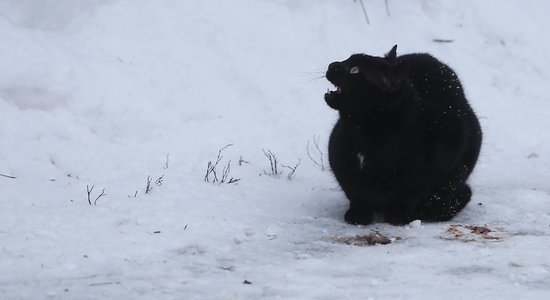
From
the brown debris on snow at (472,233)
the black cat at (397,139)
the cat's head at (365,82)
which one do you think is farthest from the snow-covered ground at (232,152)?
the cat's head at (365,82)

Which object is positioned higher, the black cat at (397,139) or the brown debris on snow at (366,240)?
the black cat at (397,139)

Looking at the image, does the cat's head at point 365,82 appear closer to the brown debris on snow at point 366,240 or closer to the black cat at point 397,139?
the black cat at point 397,139

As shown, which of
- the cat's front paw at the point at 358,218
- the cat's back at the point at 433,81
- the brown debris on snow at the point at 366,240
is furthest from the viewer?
the cat's back at the point at 433,81

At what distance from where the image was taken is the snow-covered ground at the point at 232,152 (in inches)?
163

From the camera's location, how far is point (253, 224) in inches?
204

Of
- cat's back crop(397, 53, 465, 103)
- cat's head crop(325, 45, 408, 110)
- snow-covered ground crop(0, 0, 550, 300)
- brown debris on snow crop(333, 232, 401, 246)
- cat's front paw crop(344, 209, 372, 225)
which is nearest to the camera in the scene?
snow-covered ground crop(0, 0, 550, 300)

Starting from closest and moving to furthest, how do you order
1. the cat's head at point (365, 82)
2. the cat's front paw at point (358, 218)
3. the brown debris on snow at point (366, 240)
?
1. the brown debris on snow at point (366, 240)
2. the cat's head at point (365, 82)
3. the cat's front paw at point (358, 218)

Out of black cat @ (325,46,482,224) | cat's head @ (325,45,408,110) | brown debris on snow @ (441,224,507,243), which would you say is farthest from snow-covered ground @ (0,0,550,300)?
cat's head @ (325,45,408,110)

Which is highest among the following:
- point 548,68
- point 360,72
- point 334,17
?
point 360,72

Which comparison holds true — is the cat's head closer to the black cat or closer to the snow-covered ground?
the black cat

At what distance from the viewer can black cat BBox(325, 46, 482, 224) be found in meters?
5.34

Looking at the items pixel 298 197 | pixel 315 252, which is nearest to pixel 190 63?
pixel 298 197

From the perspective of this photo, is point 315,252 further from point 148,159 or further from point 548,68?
point 548,68

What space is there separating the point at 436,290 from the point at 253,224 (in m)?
1.59
